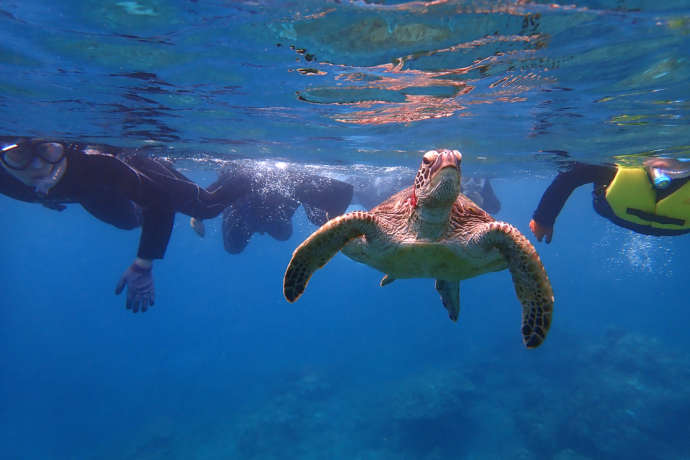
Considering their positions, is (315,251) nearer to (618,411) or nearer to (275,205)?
(275,205)

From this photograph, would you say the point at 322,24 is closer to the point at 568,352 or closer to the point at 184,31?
the point at 184,31

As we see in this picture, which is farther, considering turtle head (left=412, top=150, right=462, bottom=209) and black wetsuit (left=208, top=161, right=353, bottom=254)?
black wetsuit (left=208, top=161, right=353, bottom=254)

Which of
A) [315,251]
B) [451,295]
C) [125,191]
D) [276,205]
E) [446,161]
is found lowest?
[451,295]

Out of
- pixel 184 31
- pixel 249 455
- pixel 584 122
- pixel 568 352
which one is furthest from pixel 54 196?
pixel 568 352

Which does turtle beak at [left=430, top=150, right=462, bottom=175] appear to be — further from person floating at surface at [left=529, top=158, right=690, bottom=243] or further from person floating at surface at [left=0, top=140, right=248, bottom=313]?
person floating at surface at [left=0, top=140, right=248, bottom=313]

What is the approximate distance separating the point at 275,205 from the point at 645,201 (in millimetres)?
9034

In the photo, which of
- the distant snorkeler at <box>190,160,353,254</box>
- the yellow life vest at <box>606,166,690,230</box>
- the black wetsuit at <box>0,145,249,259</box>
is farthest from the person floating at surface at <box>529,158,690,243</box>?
the black wetsuit at <box>0,145,249,259</box>

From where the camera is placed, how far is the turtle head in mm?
2869

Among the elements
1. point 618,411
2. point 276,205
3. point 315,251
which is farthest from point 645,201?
point 618,411

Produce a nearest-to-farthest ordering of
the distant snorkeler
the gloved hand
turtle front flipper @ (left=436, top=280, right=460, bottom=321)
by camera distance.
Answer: turtle front flipper @ (left=436, top=280, right=460, bottom=321) → the gloved hand → the distant snorkeler

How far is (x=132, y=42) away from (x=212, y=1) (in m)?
1.79

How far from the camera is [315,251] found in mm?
3248

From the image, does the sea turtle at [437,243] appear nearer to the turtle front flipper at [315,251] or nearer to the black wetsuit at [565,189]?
the turtle front flipper at [315,251]

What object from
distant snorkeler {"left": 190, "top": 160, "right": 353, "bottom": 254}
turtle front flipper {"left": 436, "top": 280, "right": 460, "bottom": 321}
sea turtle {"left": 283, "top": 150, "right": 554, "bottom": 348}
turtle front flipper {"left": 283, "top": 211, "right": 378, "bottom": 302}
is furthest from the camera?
distant snorkeler {"left": 190, "top": 160, "right": 353, "bottom": 254}
